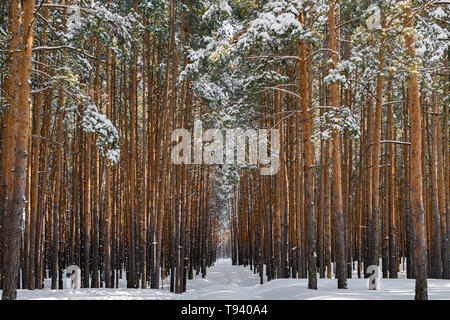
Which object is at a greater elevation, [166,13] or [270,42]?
[166,13]

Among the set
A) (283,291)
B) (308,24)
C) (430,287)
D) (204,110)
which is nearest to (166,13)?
(204,110)

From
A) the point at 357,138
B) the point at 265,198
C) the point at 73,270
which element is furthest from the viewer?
the point at 265,198

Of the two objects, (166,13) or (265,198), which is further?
(265,198)

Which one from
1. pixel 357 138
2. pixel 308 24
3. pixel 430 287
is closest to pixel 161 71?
pixel 308 24

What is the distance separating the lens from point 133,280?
14.7 m

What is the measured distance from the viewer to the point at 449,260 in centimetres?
1476
